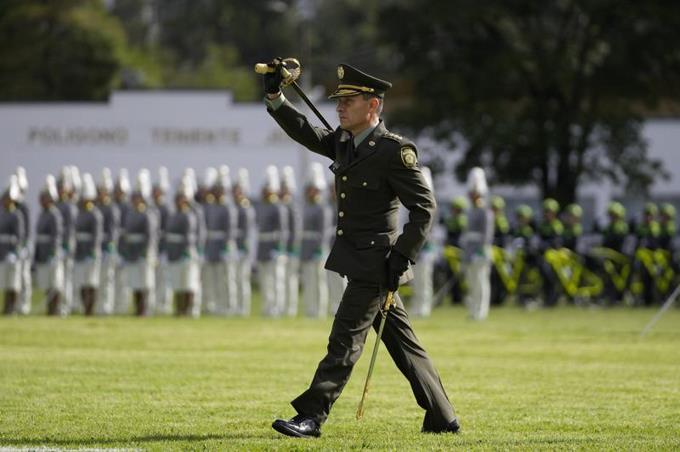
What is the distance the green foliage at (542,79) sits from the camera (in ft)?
118

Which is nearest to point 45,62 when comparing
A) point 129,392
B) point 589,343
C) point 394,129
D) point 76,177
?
point 394,129

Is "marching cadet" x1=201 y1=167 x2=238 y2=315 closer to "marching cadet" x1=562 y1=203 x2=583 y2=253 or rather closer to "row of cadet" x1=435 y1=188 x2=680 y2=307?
"row of cadet" x1=435 y1=188 x2=680 y2=307

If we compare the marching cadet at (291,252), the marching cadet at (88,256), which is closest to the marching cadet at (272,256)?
the marching cadet at (291,252)

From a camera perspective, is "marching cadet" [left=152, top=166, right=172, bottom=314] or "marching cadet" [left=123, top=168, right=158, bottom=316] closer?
"marching cadet" [left=123, top=168, right=158, bottom=316]

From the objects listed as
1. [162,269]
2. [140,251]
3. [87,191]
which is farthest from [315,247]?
[87,191]

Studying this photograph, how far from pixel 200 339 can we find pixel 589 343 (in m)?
4.28

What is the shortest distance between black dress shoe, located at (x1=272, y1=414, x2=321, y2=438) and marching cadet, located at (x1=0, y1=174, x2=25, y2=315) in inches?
586

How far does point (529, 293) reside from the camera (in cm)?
2728

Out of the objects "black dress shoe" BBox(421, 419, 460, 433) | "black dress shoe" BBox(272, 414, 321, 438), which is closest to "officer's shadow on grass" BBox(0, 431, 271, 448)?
"black dress shoe" BBox(272, 414, 321, 438)

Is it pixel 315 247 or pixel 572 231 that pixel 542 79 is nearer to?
pixel 572 231

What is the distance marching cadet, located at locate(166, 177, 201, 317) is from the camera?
76.2ft

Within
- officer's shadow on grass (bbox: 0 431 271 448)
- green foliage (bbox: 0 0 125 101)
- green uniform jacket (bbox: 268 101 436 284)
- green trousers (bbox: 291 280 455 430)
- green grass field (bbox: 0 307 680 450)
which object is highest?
green foliage (bbox: 0 0 125 101)

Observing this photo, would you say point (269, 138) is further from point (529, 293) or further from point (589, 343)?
point (589, 343)

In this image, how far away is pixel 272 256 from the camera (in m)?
23.9
